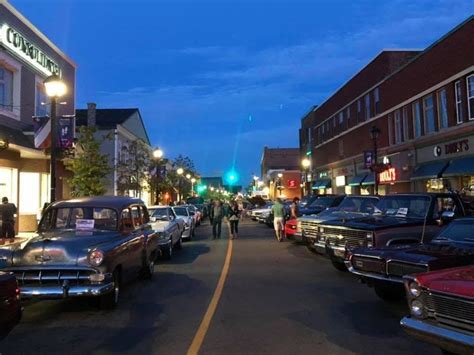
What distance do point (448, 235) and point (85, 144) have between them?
17.0 metres

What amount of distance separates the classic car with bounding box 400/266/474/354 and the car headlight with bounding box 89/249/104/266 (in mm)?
4727

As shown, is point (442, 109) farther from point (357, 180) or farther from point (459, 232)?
point (459, 232)

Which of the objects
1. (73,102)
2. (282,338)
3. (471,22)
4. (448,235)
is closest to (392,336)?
(282,338)

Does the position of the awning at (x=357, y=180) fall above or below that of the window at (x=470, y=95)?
below

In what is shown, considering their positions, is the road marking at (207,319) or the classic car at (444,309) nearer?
the classic car at (444,309)

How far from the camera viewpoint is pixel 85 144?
72.4 ft

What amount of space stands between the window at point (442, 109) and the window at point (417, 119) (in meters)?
2.98

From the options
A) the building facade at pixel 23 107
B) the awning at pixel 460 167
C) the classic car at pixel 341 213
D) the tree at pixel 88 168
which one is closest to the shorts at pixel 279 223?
the classic car at pixel 341 213

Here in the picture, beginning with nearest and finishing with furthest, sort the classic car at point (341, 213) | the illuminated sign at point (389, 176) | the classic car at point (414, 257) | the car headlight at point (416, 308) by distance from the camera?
the car headlight at point (416, 308)
the classic car at point (414, 257)
the classic car at point (341, 213)
the illuminated sign at point (389, 176)

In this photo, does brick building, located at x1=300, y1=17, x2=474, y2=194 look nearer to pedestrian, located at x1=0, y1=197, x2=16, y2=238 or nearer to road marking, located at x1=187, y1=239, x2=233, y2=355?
road marking, located at x1=187, y1=239, x2=233, y2=355

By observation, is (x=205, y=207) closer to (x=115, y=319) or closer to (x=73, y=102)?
(x=73, y=102)

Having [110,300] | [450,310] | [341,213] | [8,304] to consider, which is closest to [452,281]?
[450,310]

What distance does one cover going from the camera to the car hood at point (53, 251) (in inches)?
326

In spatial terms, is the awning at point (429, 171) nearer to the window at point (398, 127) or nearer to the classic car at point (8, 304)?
the window at point (398, 127)
